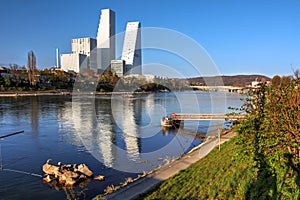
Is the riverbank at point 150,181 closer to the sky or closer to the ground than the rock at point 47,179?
closer to the sky

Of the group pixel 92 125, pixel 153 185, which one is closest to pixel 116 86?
pixel 92 125

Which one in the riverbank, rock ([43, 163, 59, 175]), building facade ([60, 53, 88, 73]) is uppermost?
building facade ([60, 53, 88, 73])

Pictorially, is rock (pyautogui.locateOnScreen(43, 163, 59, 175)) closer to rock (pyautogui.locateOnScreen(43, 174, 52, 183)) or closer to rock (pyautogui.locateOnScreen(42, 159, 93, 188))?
rock (pyautogui.locateOnScreen(42, 159, 93, 188))

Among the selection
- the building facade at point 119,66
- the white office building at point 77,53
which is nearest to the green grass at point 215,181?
the building facade at point 119,66

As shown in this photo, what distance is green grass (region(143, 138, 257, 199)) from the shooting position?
508 centimetres

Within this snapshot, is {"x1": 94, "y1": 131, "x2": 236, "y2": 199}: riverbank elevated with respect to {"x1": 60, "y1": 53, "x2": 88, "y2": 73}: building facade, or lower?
lower

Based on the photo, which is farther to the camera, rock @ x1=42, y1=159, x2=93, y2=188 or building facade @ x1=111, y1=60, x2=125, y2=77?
building facade @ x1=111, y1=60, x2=125, y2=77

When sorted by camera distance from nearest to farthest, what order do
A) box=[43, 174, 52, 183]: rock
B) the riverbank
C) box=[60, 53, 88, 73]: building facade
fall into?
the riverbank
box=[43, 174, 52, 183]: rock
box=[60, 53, 88, 73]: building facade

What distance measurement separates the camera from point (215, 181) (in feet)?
19.7

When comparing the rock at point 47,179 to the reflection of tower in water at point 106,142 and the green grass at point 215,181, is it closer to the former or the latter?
the reflection of tower in water at point 106,142

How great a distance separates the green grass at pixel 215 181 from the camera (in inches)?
200

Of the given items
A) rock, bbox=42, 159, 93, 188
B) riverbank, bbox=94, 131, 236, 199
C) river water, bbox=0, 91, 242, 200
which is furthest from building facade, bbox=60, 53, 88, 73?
riverbank, bbox=94, 131, 236, 199

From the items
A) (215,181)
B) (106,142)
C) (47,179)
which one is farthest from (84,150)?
(215,181)

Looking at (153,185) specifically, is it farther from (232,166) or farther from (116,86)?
(116,86)
